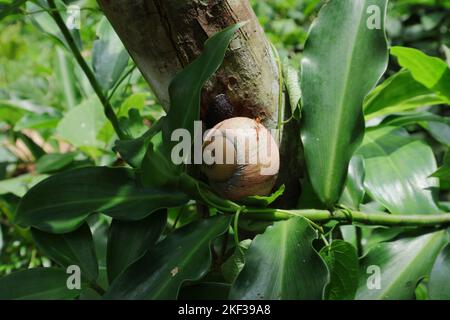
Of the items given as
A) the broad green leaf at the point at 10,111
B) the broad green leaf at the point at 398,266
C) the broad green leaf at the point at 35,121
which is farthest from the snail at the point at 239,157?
the broad green leaf at the point at 10,111

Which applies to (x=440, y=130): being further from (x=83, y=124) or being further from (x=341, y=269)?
(x=83, y=124)

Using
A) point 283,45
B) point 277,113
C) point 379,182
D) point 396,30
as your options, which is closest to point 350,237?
point 379,182

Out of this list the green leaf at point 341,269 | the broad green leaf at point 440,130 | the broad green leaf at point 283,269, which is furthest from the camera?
the broad green leaf at point 440,130

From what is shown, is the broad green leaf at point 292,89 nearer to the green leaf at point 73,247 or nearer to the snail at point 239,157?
the snail at point 239,157

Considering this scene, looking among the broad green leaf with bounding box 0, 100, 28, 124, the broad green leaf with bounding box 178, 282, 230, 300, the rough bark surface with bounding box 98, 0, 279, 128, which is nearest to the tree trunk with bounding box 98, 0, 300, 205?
the rough bark surface with bounding box 98, 0, 279, 128

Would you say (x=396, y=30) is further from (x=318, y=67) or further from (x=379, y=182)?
(x=318, y=67)

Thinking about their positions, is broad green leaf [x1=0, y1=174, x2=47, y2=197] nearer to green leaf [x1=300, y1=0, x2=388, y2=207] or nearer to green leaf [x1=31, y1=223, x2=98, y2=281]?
green leaf [x1=31, y1=223, x2=98, y2=281]
